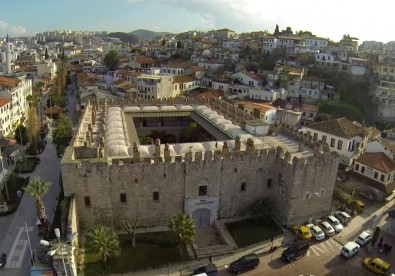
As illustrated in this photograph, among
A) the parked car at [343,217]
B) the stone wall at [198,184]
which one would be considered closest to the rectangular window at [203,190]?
the stone wall at [198,184]

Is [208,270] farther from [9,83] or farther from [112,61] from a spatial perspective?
[112,61]

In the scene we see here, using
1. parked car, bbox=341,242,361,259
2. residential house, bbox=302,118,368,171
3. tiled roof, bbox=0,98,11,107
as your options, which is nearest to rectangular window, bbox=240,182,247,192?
parked car, bbox=341,242,361,259

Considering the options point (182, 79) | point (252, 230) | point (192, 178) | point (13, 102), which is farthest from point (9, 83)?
point (252, 230)

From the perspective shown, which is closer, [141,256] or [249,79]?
[141,256]

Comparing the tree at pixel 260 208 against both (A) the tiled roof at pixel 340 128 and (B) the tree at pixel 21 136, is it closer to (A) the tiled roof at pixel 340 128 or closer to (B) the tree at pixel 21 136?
(A) the tiled roof at pixel 340 128

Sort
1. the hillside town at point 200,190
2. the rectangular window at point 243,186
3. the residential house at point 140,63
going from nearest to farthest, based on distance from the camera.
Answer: the hillside town at point 200,190, the rectangular window at point 243,186, the residential house at point 140,63
